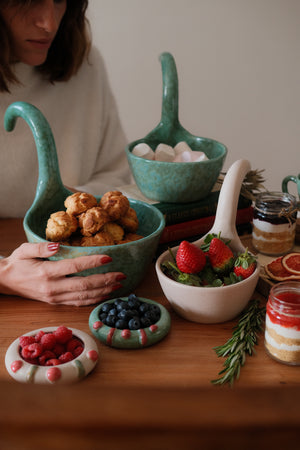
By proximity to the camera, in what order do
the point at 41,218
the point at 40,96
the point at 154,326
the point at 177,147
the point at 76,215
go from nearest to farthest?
the point at 154,326 → the point at 76,215 → the point at 41,218 → the point at 177,147 → the point at 40,96

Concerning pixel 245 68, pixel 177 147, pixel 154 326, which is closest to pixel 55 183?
pixel 177 147

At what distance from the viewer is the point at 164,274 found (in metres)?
0.93

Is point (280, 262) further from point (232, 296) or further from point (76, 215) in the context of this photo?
point (76, 215)

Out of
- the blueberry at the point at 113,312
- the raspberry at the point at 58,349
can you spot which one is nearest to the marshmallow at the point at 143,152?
the blueberry at the point at 113,312

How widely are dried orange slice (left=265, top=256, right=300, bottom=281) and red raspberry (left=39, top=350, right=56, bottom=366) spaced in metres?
0.49

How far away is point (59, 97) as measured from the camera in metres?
1.91

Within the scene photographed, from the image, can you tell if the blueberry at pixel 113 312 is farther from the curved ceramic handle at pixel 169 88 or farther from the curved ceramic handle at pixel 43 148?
the curved ceramic handle at pixel 169 88

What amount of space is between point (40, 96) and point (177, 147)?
0.80 meters

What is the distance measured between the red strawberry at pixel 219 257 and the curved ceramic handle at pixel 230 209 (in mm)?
94

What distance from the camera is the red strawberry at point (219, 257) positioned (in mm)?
921

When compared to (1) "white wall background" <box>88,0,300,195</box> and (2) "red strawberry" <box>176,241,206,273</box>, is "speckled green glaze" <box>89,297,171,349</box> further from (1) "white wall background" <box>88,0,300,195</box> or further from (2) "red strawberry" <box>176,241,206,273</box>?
(1) "white wall background" <box>88,0,300,195</box>

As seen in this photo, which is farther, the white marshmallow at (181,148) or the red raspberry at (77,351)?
the white marshmallow at (181,148)

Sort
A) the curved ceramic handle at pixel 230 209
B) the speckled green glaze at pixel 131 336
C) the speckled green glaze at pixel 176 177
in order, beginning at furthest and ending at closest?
the speckled green glaze at pixel 176 177 → the curved ceramic handle at pixel 230 209 → the speckled green glaze at pixel 131 336

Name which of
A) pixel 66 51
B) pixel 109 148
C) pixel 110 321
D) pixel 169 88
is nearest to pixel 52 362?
pixel 110 321
